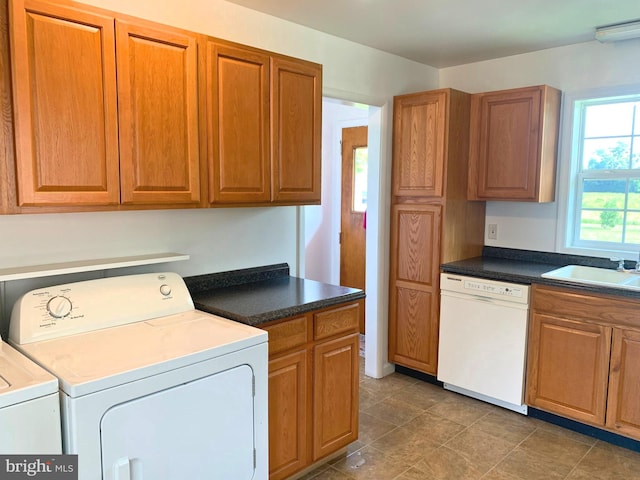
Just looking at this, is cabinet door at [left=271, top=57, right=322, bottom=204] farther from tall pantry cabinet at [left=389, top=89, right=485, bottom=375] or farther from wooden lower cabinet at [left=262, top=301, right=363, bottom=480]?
tall pantry cabinet at [left=389, top=89, right=485, bottom=375]

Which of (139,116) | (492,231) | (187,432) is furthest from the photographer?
(492,231)

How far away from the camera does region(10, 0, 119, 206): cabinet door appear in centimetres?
159

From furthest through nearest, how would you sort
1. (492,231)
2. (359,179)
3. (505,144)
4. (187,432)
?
(359,179) → (492,231) → (505,144) → (187,432)

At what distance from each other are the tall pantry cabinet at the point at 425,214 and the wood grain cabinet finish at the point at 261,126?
1018 millimetres

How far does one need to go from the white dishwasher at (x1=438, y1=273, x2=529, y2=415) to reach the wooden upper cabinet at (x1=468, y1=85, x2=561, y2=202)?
2.23 ft

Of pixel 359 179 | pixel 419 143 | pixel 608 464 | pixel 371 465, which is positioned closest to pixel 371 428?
pixel 371 465

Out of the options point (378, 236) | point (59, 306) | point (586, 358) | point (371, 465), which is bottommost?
point (371, 465)

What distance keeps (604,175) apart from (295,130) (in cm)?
215

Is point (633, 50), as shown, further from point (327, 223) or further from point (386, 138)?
point (327, 223)

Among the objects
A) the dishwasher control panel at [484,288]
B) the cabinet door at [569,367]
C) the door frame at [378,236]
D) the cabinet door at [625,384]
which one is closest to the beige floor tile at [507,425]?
the cabinet door at [569,367]

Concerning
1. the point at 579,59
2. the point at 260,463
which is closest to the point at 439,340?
the point at 260,463

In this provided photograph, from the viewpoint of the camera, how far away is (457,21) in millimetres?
2742

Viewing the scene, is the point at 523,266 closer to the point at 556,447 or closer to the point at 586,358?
the point at 586,358

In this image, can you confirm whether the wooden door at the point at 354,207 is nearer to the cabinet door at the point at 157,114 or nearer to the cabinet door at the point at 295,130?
the cabinet door at the point at 295,130
